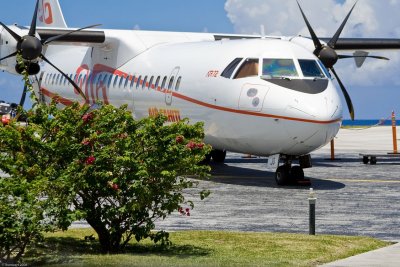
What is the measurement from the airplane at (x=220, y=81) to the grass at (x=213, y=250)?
273 inches

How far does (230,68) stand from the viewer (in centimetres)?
2317

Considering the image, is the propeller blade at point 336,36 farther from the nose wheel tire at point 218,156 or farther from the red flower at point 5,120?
the red flower at point 5,120

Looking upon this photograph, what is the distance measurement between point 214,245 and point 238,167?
1589 cm

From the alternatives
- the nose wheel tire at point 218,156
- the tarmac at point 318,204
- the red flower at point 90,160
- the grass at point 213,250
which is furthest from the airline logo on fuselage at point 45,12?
the red flower at point 90,160

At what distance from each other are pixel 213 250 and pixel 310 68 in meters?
10.1

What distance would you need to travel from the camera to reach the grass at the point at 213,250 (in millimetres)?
12148

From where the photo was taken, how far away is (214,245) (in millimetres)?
13508

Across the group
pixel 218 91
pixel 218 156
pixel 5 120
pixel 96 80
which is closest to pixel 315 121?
pixel 218 91

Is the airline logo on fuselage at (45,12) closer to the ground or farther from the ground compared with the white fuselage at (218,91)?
farther from the ground

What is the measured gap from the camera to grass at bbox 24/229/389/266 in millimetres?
12148

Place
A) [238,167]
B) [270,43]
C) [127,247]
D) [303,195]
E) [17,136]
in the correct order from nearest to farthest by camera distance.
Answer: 1. [17,136]
2. [127,247]
3. [303,195]
4. [270,43]
5. [238,167]

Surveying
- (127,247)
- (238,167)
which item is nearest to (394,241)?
(127,247)

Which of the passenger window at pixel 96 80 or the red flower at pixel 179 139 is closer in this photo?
the red flower at pixel 179 139

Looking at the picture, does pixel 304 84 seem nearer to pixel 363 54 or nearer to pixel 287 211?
pixel 287 211
